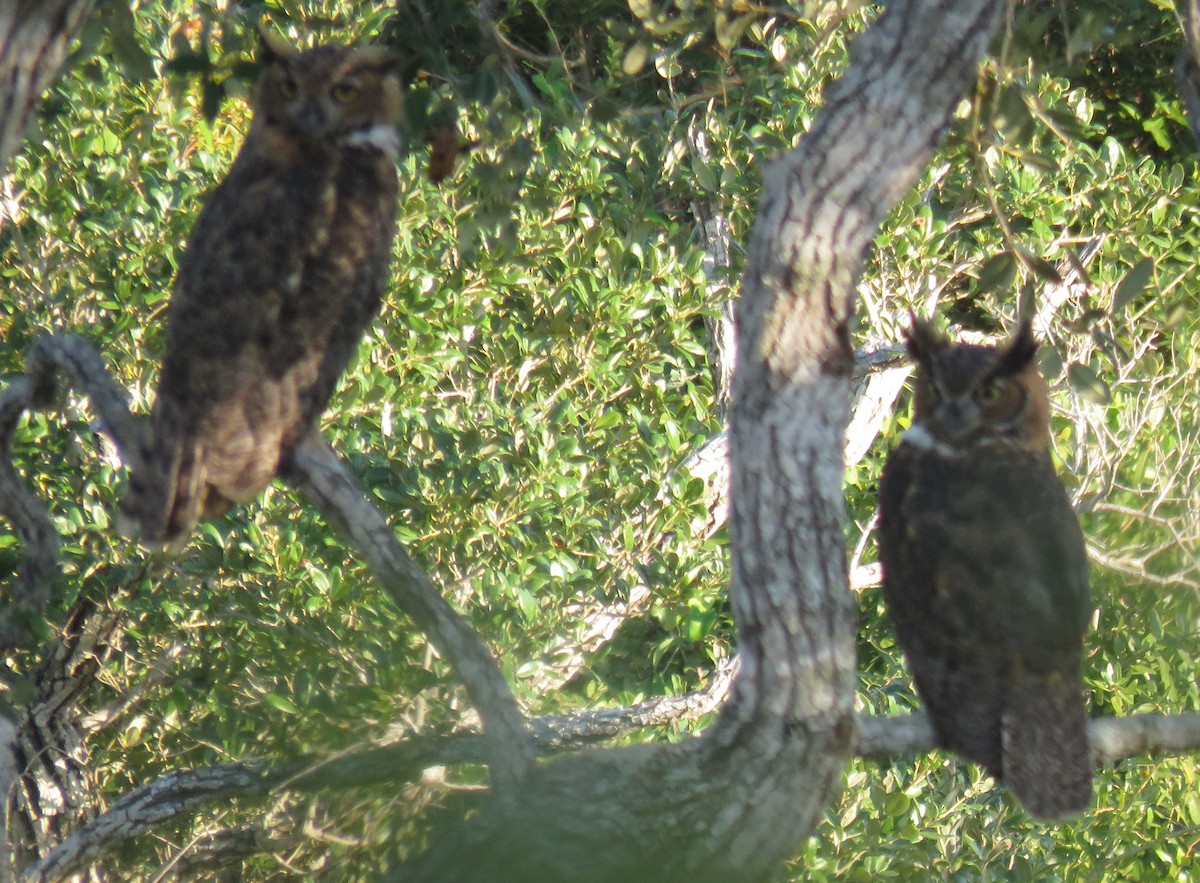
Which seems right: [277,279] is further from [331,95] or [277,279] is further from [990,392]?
[990,392]

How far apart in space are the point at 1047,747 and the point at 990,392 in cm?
81

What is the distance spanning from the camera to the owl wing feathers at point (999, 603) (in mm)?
2793

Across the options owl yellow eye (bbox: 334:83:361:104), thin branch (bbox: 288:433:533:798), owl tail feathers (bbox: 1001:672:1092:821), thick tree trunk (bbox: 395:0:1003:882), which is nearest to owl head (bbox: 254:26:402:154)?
owl yellow eye (bbox: 334:83:361:104)

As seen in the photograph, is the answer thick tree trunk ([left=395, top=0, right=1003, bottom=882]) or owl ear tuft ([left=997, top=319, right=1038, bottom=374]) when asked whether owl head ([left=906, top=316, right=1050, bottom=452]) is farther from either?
thick tree trunk ([left=395, top=0, right=1003, bottom=882])

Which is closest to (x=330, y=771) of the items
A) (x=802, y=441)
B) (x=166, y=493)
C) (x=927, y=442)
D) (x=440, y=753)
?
(x=440, y=753)

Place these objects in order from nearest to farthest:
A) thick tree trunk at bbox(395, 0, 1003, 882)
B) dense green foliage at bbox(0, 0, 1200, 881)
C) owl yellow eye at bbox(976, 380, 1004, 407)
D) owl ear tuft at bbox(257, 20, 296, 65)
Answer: thick tree trunk at bbox(395, 0, 1003, 882), owl ear tuft at bbox(257, 20, 296, 65), owl yellow eye at bbox(976, 380, 1004, 407), dense green foliage at bbox(0, 0, 1200, 881)

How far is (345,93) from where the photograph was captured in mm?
2695

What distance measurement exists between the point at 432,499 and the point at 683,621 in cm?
100

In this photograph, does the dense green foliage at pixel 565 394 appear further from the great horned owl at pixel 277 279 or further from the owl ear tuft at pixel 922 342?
the owl ear tuft at pixel 922 342

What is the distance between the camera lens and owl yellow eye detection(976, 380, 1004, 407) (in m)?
2.99

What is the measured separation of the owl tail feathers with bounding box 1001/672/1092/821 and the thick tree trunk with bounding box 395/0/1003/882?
3.70 ft

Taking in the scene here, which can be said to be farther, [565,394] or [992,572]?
[565,394]

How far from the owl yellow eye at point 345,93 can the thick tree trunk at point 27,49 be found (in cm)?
104

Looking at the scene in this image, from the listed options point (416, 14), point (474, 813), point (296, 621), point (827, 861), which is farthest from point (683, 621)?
point (474, 813)
